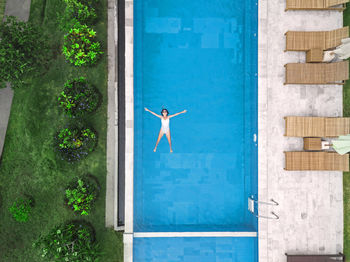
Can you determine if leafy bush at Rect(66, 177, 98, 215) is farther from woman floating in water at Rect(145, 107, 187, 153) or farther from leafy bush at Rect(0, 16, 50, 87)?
leafy bush at Rect(0, 16, 50, 87)

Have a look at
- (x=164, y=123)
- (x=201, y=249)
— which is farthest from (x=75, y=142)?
(x=201, y=249)

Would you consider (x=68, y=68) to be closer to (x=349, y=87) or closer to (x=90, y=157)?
(x=90, y=157)

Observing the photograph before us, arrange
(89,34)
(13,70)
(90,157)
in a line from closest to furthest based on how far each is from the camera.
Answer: (13,70) → (89,34) → (90,157)

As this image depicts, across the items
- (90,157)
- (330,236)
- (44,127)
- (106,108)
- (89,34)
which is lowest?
(330,236)

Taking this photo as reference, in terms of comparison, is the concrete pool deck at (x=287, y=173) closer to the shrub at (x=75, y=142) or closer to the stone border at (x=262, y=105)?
the stone border at (x=262, y=105)

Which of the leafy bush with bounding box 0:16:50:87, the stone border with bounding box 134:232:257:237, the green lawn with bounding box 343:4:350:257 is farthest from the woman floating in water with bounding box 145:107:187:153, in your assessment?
the green lawn with bounding box 343:4:350:257

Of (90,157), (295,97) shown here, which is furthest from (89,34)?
(295,97)
